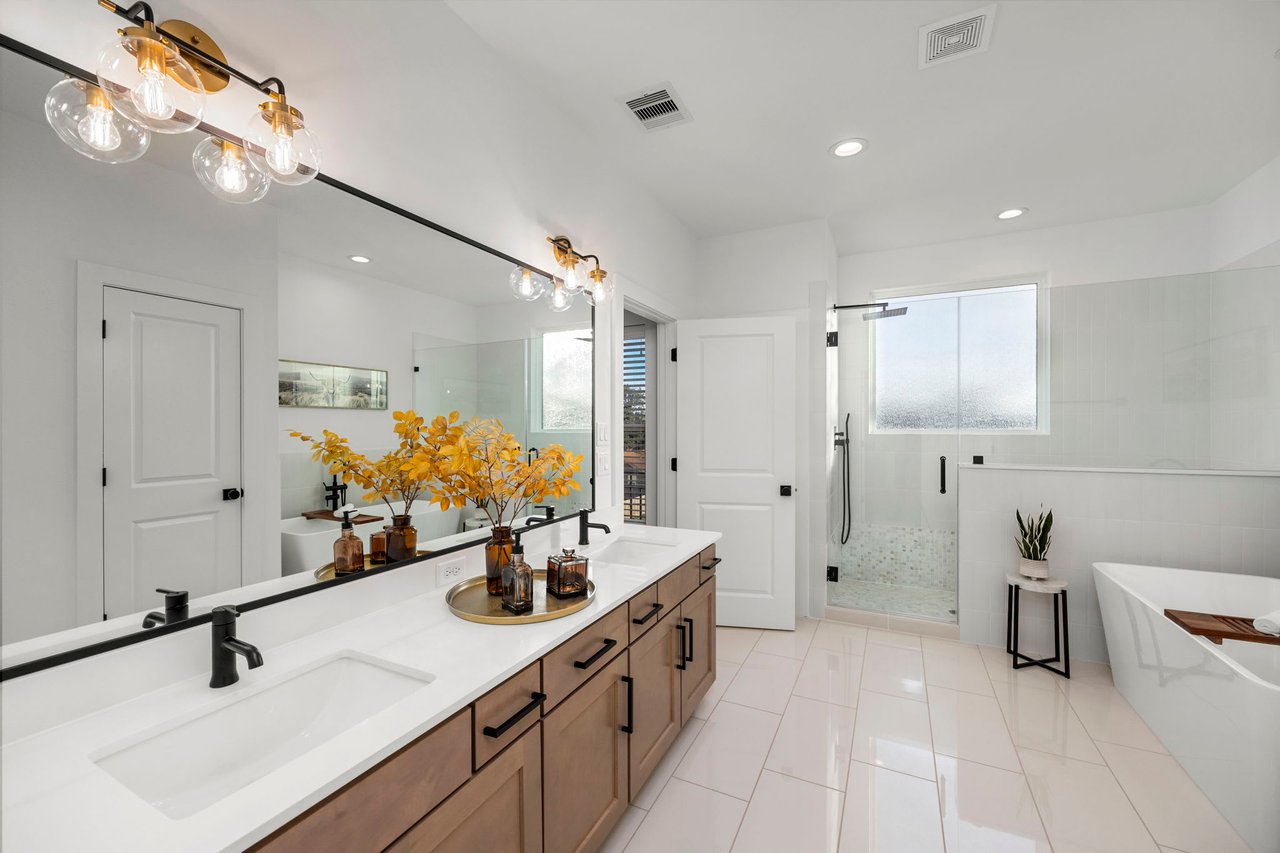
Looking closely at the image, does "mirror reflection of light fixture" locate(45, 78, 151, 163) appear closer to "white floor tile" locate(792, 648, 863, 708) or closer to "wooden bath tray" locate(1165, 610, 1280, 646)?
"white floor tile" locate(792, 648, 863, 708)

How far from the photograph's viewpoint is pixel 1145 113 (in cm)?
228

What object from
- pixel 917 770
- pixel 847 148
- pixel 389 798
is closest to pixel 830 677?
pixel 917 770

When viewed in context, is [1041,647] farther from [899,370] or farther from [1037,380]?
[899,370]

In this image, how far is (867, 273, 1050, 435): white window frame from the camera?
324 centimetres

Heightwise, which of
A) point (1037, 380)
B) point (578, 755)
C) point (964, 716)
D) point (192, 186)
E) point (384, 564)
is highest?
point (192, 186)

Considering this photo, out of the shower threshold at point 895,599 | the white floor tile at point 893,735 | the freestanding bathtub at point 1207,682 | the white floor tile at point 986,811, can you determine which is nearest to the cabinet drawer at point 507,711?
the white floor tile at point 986,811

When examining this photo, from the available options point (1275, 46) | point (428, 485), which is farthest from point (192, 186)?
point (1275, 46)

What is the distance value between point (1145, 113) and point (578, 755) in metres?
3.42

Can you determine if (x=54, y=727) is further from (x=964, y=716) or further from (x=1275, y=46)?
(x=1275, y=46)

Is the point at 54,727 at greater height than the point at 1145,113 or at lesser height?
lesser

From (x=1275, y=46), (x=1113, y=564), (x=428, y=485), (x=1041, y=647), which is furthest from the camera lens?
(x=1041, y=647)

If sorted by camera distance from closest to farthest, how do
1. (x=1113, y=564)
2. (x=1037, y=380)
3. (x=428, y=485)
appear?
(x=428, y=485) < (x=1113, y=564) < (x=1037, y=380)

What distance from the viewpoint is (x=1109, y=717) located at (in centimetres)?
235

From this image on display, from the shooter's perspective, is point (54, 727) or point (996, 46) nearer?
point (54, 727)
